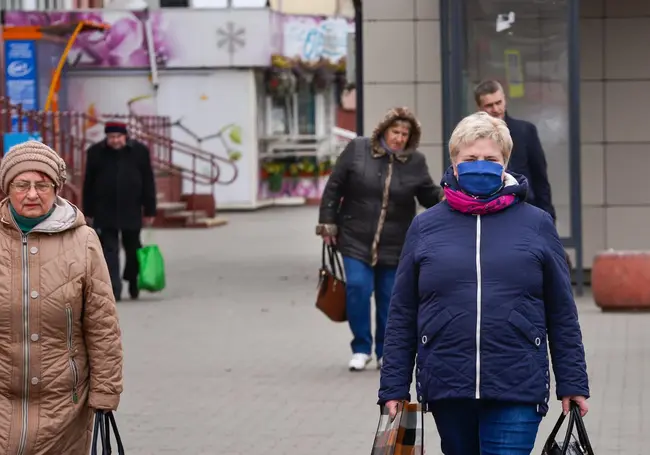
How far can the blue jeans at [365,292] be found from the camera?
34.3 feet

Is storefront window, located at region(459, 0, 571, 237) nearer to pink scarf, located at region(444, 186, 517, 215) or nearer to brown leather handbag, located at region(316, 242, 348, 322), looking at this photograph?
brown leather handbag, located at region(316, 242, 348, 322)

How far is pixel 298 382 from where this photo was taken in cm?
1041

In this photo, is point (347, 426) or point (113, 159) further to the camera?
point (113, 159)

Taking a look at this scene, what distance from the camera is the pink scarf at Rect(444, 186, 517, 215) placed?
5.00 metres

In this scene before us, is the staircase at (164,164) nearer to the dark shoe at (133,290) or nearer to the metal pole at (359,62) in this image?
the metal pole at (359,62)

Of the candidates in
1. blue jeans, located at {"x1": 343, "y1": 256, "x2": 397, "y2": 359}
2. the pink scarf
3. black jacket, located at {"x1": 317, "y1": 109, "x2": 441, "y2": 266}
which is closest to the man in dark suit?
black jacket, located at {"x1": 317, "y1": 109, "x2": 441, "y2": 266}

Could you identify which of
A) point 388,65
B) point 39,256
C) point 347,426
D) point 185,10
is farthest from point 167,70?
point 39,256

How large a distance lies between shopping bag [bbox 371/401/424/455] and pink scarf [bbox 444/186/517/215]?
60 centimetres

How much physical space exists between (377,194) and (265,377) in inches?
53.3

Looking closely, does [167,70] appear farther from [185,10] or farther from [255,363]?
[255,363]

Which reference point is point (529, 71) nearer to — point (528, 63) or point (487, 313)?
point (528, 63)

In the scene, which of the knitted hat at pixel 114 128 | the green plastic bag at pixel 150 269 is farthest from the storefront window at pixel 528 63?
the green plastic bag at pixel 150 269

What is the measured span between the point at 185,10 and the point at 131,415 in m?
28.4

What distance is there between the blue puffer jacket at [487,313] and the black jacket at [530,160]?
5.13 meters
